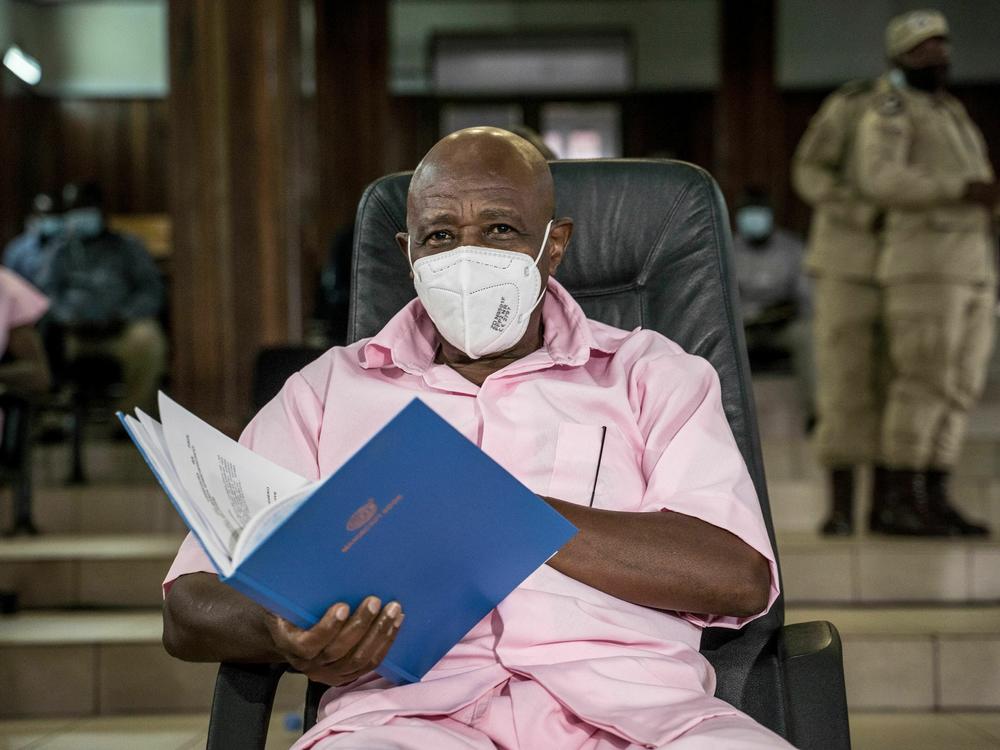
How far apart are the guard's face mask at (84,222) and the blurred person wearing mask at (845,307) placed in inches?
138

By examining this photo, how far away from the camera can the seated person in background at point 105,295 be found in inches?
229

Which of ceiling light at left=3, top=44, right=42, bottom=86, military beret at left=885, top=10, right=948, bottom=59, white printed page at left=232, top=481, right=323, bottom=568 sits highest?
ceiling light at left=3, top=44, right=42, bottom=86

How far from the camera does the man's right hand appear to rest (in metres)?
3.67

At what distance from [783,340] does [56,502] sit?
3.34 m

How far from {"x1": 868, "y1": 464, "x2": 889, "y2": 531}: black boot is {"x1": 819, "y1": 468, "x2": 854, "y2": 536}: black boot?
0.06 meters

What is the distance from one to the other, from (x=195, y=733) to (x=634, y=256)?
1766 mm

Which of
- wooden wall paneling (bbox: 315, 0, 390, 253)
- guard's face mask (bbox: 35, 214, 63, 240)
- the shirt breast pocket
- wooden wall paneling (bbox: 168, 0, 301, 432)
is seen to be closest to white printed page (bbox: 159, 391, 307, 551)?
the shirt breast pocket

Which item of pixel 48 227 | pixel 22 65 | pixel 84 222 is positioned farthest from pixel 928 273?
pixel 22 65

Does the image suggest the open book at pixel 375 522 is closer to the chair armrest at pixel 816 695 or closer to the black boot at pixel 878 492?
the chair armrest at pixel 816 695

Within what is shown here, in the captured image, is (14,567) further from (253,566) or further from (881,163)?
(253,566)

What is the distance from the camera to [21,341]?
371 cm

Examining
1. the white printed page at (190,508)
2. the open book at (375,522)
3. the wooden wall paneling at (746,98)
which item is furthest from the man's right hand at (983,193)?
the wooden wall paneling at (746,98)

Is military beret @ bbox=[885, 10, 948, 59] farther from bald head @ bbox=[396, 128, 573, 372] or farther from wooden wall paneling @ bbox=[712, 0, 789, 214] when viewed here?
wooden wall paneling @ bbox=[712, 0, 789, 214]

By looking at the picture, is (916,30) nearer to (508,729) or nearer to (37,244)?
(508,729)
